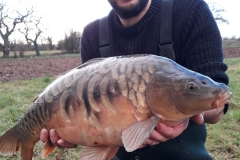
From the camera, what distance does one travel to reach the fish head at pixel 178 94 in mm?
1480

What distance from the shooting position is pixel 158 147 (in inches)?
90.5

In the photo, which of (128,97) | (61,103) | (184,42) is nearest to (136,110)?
(128,97)

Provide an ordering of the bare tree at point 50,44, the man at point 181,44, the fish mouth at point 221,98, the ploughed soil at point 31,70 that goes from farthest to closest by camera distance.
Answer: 1. the bare tree at point 50,44
2. the ploughed soil at point 31,70
3. the man at point 181,44
4. the fish mouth at point 221,98

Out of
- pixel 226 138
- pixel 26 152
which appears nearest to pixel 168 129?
pixel 26 152

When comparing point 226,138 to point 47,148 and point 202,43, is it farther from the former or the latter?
point 47,148

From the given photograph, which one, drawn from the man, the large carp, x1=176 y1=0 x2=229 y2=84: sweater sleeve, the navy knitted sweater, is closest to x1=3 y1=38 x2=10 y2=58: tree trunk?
the man

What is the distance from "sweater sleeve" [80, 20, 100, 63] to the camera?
2758 mm

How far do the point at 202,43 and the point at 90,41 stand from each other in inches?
39.4

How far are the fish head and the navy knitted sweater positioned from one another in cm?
69

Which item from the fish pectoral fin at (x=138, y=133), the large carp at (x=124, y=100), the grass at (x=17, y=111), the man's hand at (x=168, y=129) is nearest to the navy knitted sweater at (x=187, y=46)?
the man's hand at (x=168, y=129)

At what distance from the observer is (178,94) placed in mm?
1525

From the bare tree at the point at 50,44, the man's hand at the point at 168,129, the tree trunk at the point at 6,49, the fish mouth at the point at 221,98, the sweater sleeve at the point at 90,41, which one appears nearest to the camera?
the fish mouth at the point at 221,98

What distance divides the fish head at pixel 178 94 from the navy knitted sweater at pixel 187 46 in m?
0.69

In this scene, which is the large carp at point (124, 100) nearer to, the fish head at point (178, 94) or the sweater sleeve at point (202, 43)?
the fish head at point (178, 94)
